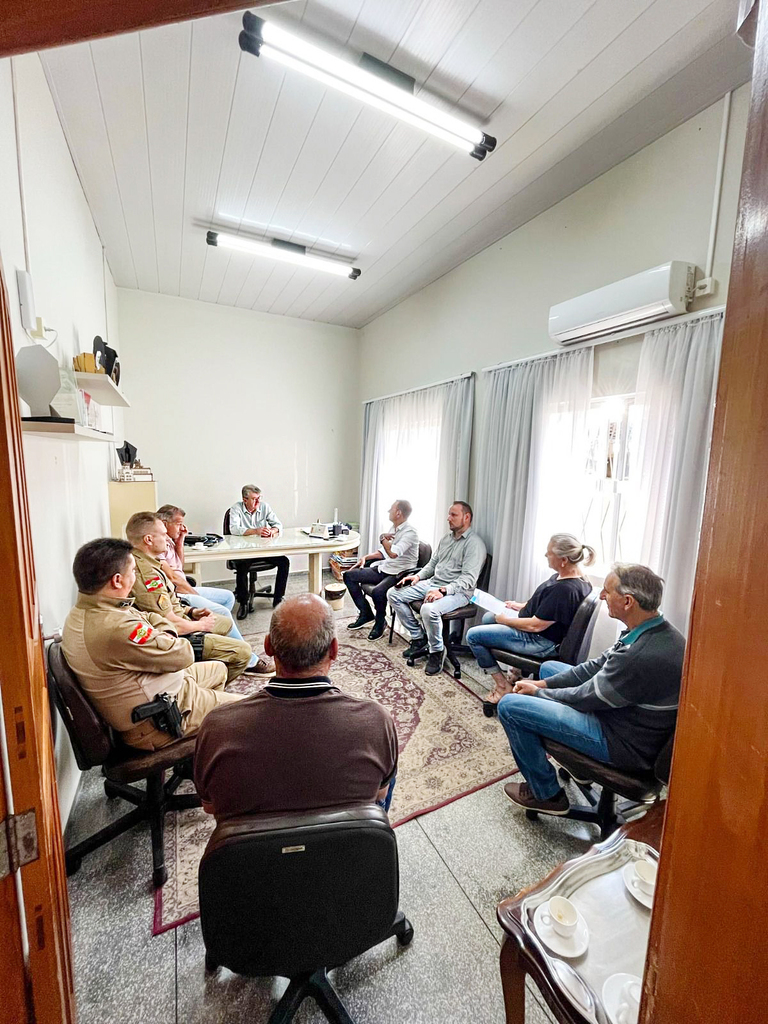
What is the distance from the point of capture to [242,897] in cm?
84

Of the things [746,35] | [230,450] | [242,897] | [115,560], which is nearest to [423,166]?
[746,35]

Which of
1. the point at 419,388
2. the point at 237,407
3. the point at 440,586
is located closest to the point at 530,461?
the point at 440,586

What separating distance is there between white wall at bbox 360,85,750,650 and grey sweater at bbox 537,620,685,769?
3.29 feet

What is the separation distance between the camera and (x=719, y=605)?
1.27 ft

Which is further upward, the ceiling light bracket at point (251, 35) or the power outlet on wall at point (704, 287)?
the ceiling light bracket at point (251, 35)

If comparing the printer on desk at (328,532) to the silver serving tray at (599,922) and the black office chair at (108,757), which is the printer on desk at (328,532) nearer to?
the black office chair at (108,757)

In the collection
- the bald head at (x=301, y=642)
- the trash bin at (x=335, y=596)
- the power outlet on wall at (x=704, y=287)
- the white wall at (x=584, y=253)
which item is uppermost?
the white wall at (x=584, y=253)

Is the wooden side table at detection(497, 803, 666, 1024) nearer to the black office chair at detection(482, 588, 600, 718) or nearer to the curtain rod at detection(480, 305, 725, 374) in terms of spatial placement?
the black office chair at detection(482, 588, 600, 718)

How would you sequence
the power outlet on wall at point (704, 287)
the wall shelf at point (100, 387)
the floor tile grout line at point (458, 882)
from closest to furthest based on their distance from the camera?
the floor tile grout line at point (458, 882)
the power outlet on wall at point (704, 287)
the wall shelf at point (100, 387)

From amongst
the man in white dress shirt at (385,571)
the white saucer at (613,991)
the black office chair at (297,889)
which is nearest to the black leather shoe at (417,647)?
the man in white dress shirt at (385,571)

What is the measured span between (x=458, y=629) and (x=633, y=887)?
2.27 metres

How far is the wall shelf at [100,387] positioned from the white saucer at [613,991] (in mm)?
2715

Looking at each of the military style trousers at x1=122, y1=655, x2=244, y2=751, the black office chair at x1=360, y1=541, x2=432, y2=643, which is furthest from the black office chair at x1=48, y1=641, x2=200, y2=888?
the black office chair at x1=360, y1=541, x2=432, y2=643

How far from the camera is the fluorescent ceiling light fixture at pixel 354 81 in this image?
1.54 meters
